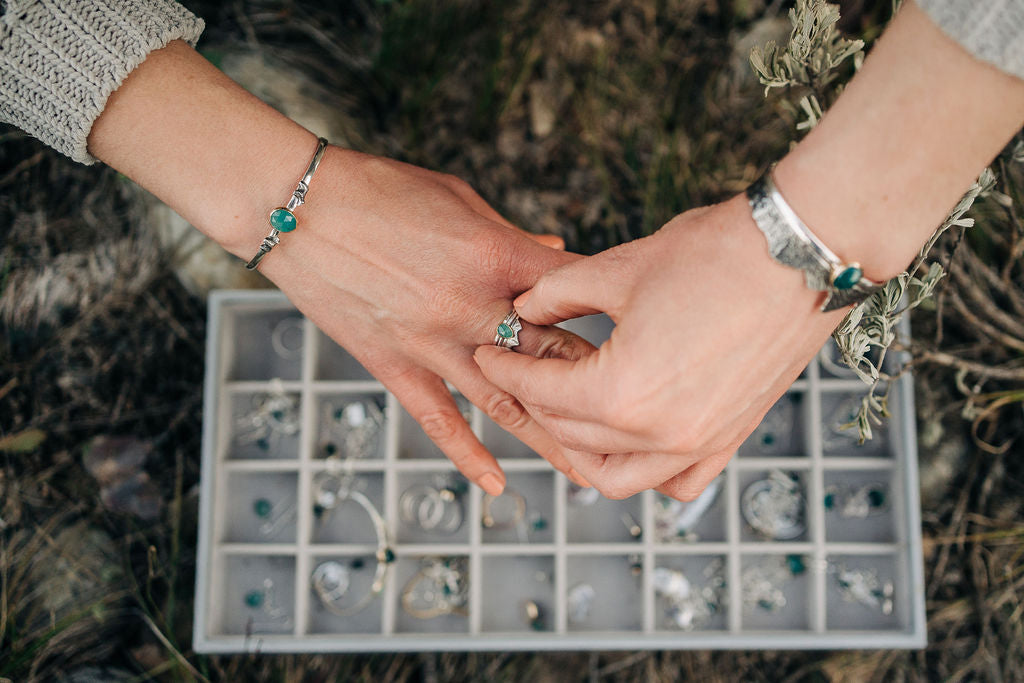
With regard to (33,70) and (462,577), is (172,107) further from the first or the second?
(462,577)

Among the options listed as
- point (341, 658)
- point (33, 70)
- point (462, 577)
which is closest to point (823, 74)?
point (33, 70)

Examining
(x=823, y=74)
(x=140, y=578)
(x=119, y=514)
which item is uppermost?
(x=823, y=74)

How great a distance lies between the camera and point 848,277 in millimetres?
904

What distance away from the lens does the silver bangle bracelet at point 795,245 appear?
896 mm

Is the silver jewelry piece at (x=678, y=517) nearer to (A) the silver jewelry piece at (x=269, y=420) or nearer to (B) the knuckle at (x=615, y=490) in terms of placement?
(B) the knuckle at (x=615, y=490)

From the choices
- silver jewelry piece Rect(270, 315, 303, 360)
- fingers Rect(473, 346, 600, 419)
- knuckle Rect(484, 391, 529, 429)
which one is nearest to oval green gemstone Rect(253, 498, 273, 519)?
silver jewelry piece Rect(270, 315, 303, 360)

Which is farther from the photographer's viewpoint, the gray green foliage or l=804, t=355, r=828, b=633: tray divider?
l=804, t=355, r=828, b=633: tray divider

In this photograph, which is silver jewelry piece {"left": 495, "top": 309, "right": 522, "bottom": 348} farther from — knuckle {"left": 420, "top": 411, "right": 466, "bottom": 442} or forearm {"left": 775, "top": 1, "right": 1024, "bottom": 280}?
forearm {"left": 775, "top": 1, "right": 1024, "bottom": 280}

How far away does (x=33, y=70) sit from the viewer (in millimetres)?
1117

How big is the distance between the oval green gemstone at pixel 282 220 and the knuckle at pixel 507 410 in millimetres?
517

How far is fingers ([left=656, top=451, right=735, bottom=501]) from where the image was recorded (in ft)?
3.93

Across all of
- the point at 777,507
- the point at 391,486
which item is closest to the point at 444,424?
the point at 391,486

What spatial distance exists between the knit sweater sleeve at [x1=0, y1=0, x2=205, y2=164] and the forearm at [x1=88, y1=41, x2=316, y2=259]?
0.15 feet

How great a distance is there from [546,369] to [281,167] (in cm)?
67
